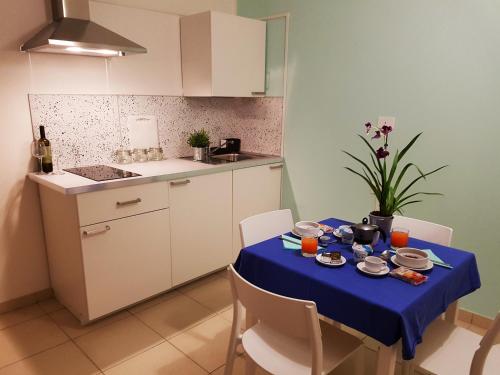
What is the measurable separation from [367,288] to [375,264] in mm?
149

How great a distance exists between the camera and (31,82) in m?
2.45

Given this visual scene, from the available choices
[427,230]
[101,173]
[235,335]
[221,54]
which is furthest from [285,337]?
[221,54]

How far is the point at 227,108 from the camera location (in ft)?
11.9

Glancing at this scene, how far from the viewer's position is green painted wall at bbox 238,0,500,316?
7.50 ft

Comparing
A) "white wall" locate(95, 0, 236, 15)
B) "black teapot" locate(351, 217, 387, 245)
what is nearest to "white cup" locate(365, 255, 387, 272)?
"black teapot" locate(351, 217, 387, 245)

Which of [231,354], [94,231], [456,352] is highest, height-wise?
[94,231]

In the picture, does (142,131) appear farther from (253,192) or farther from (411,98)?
(411,98)

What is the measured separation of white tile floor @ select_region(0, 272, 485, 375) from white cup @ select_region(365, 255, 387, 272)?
86cm

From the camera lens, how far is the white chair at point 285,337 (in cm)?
126

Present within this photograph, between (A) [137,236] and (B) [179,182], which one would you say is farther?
(B) [179,182]

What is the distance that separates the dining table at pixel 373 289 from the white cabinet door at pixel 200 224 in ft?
3.39

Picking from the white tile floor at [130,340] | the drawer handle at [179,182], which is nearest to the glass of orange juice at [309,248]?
the white tile floor at [130,340]

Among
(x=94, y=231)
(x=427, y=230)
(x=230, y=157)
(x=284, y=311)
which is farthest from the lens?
(x=230, y=157)

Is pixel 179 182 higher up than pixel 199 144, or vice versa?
pixel 199 144
